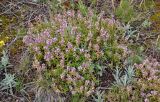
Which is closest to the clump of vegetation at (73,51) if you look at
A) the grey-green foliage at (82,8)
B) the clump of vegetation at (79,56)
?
the clump of vegetation at (79,56)

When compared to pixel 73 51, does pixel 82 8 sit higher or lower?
higher

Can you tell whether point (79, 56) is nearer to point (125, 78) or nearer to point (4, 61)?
point (125, 78)

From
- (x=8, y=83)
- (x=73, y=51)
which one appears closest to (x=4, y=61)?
(x=8, y=83)

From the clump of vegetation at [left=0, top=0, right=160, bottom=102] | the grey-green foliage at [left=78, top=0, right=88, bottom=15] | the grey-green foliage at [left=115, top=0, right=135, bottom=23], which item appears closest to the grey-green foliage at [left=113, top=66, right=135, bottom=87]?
the clump of vegetation at [left=0, top=0, right=160, bottom=102]

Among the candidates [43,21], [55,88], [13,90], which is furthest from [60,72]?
[43,21]

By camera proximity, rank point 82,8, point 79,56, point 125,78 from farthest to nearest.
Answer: point 82,8
point 79,56
point 125,78

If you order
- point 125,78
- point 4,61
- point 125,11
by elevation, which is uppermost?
point 125,11

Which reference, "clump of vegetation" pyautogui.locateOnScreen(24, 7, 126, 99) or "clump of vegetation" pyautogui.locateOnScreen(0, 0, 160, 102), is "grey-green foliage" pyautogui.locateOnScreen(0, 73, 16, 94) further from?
"clump of vegetation" pyautogui.locateOnScreen(24, 7, 126, 99)

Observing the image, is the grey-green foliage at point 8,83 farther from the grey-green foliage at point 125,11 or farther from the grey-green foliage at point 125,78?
the grey-green foliage at point 125,11
